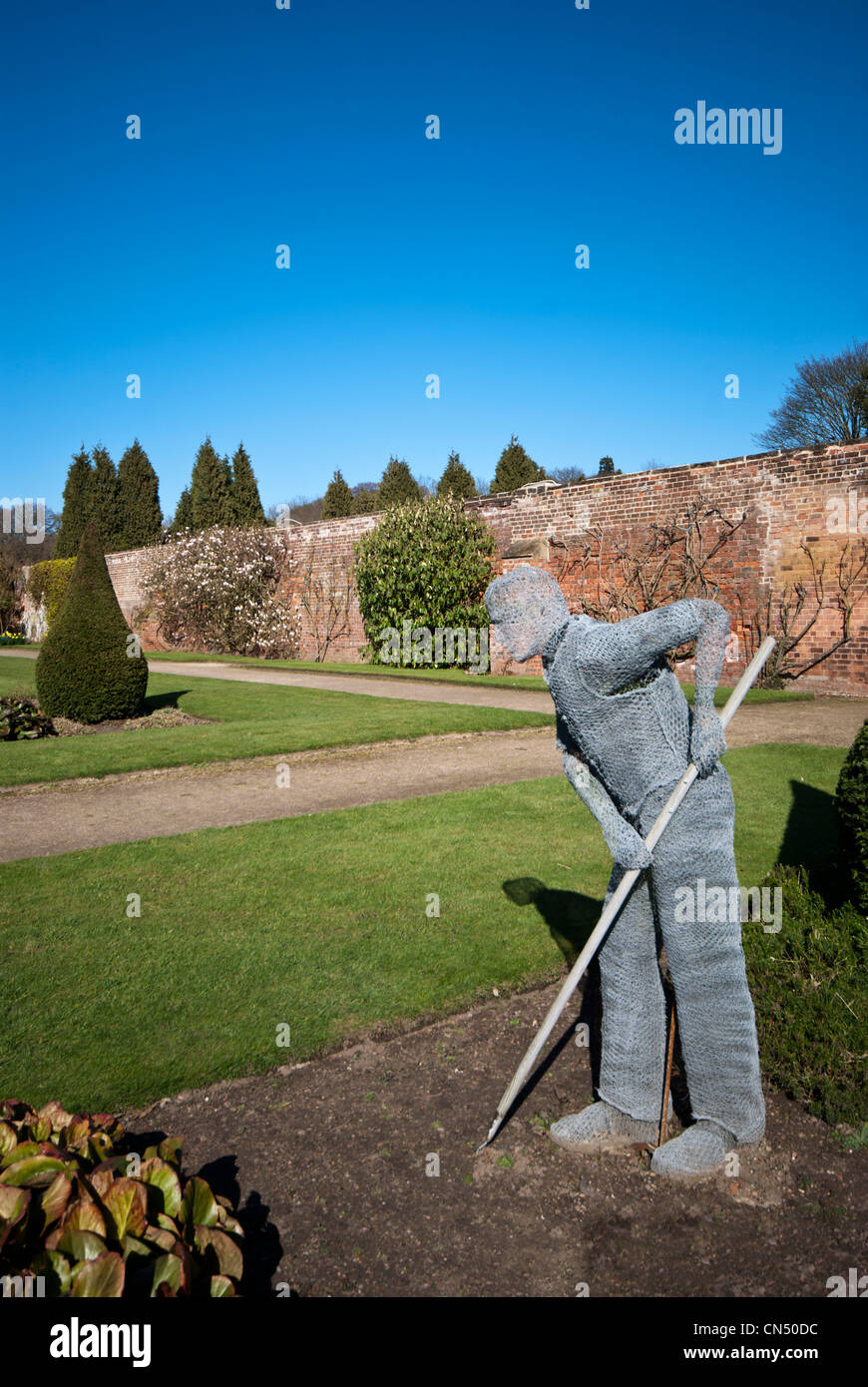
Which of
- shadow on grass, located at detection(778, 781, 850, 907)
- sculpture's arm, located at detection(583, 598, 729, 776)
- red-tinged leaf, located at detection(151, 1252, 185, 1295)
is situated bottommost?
shadow on grass, located at detection(778, 781, 850, 907)

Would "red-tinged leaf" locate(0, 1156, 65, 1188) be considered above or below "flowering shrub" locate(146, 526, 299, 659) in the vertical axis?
below

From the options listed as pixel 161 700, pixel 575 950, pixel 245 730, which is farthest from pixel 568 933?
pixel 161 700

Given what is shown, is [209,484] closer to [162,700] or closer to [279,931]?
[162,700]

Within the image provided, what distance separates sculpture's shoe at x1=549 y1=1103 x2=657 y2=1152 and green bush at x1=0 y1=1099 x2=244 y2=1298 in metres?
1.21

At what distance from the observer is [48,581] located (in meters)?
33.2

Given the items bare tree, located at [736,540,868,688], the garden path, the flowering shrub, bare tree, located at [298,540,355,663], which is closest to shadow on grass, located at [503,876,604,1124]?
the garden path

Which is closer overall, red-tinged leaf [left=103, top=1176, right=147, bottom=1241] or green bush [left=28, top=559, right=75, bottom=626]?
red-tinged leaf [left=103, top=1176, right=147, bottom=1241]

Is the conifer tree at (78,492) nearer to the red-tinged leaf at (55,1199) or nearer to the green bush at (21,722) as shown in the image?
the green bush at (21,722)

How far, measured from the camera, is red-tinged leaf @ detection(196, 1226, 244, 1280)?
206 cm

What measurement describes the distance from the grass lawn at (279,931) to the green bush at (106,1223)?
920 millimetres

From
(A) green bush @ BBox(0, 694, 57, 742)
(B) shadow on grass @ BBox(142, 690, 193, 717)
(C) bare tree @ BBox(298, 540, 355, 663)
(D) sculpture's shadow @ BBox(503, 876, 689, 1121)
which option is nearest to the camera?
(D) sculpture's shadow @ BBox(503, 876, 689, 1121)

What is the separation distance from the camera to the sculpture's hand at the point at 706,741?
102 inches

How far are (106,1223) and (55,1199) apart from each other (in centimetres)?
15

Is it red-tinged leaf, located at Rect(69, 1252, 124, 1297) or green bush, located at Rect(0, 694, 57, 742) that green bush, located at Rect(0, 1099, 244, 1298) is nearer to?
red-tinged leaf, located at Rect(69, 1252, 124, 1297)
